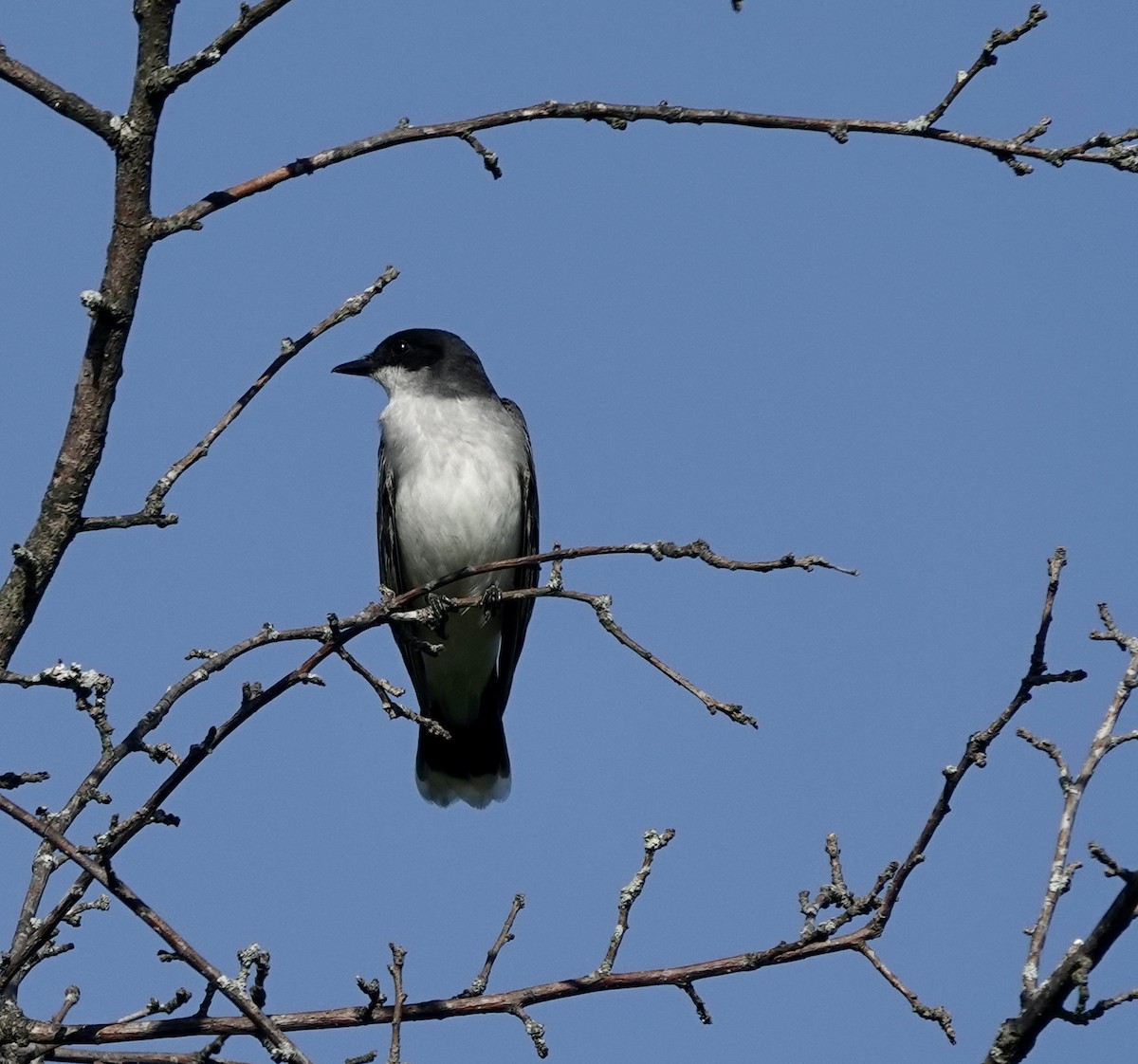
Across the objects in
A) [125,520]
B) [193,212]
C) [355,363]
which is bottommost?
[125,520]

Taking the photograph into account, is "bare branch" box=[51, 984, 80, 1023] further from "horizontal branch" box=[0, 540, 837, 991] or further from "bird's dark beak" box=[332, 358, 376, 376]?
"bird's dark beak" box=[332, 358, 376, 376]

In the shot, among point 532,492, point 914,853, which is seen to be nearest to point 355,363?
point 532,492

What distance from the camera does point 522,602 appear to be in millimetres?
8664

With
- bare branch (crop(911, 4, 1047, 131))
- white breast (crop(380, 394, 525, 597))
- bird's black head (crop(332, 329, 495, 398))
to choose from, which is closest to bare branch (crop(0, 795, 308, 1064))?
bare branch (crop(911, 4, 1047, 131))

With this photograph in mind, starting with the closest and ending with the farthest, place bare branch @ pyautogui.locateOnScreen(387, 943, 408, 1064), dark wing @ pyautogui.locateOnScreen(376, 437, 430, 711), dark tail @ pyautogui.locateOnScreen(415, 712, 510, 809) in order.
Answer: bare branch @ pyautogui.locateOnScreen(387, 943, 408, 1064), dark wing @ pyautogui.locateOnScreen(376, 437, 430, 711), dark tail @ pyautogui.locateOnScreen(415, 712, 510, 809)

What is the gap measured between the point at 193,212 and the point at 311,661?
1009 millimetres

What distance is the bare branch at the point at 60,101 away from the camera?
3.40 metres

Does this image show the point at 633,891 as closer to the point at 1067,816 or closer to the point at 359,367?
the point at 1067,816

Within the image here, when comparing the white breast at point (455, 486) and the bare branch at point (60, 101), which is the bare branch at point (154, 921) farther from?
the white breast at point (455, 486)

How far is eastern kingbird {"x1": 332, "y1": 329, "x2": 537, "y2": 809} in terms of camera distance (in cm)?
824

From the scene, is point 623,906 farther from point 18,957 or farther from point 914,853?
point 18,957

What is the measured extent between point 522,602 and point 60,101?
17.8ft

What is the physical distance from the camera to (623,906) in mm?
3754

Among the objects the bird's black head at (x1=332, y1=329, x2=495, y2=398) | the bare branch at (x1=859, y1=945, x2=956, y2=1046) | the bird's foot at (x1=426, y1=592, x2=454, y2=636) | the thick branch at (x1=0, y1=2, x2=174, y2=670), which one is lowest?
the bare branch at (x1=859, y1=945, x2=956, y2=1046)
